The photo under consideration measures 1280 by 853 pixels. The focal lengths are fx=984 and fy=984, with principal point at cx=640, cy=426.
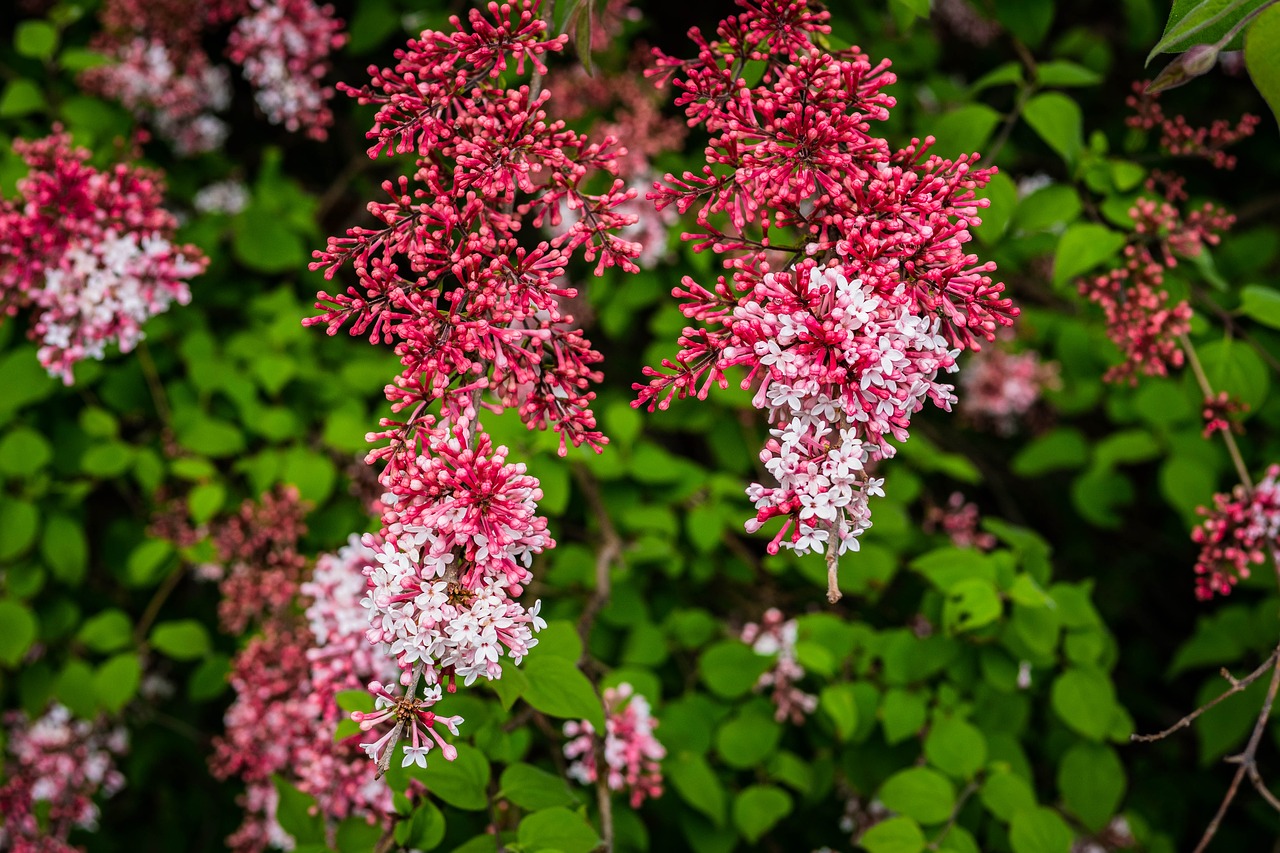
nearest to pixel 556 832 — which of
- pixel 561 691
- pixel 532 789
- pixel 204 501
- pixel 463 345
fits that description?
pixel 532 789

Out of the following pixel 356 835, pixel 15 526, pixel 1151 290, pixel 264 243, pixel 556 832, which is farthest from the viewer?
pixel 264 243

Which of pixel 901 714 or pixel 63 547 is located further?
pixel 63 547

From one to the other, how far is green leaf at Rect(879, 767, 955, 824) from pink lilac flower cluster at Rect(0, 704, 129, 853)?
209cm

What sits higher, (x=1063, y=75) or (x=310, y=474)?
(x=1063, y=75)

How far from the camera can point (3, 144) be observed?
295cm

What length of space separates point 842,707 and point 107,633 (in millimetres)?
2038

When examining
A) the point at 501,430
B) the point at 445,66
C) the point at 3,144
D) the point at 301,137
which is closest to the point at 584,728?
the point at 501,430

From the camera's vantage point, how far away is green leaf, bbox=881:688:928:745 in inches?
92.0

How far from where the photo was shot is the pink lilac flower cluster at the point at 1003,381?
160 inches

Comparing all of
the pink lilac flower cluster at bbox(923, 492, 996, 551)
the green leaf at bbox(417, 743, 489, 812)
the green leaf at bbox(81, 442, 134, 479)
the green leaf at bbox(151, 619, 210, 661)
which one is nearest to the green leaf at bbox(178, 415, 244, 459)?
the green leaf at bbox(81, 442, 134, 479)

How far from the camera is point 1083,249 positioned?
2.25 meters

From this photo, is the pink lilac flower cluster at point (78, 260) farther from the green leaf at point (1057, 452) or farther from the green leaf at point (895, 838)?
the green leaf at point (1057, 452)

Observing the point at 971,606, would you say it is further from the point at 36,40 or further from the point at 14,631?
the point at 36,40

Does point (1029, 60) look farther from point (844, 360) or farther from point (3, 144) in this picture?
→ point (3, 144)
